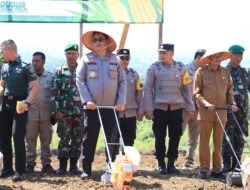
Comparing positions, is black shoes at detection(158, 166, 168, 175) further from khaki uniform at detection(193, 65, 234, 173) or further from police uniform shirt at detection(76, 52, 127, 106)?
police uniform shirt at detection(76, 52, 127, 106)

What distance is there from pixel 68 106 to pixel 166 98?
4.83 ft

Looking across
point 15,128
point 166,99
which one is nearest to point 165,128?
point 166,99

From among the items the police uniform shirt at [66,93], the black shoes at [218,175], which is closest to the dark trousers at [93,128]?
the police uniform shirt at [66,93]

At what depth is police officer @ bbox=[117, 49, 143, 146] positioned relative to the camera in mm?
8688

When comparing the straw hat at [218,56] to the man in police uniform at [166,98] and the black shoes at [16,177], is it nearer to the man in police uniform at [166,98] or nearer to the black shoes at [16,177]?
the man in police uniform at [166,98]

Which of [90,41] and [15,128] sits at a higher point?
[90,41]

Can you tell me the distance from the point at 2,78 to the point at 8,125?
70cm

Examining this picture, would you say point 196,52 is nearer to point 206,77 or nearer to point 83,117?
point 206,77

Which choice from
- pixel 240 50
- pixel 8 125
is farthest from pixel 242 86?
pixel 8 125

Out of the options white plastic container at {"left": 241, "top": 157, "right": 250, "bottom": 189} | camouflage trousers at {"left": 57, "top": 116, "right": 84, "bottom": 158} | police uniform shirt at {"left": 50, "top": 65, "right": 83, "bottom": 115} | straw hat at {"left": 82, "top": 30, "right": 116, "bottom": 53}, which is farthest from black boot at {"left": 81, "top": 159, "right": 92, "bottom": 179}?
white plastic container at {"left": 241, "top": 157, "right": 250, "bottom": 189}

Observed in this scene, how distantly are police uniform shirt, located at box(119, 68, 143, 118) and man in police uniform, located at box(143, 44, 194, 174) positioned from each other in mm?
215

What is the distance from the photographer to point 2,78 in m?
7.72

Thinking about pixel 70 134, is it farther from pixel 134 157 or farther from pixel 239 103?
pixel 239 103

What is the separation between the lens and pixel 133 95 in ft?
28.8
